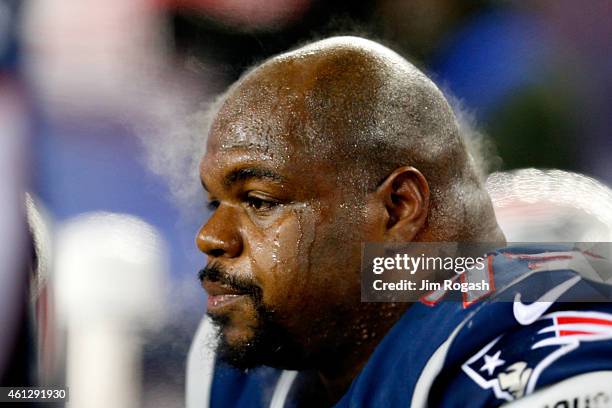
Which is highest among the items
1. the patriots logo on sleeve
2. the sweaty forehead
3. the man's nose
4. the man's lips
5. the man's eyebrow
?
the sweaty forehead

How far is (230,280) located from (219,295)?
39 mm

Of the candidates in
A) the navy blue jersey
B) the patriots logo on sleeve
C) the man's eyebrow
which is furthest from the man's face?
the patriots logo on sleeve

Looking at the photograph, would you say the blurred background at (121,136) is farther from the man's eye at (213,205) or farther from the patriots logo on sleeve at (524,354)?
the patriots logo on sleeve at (524,354)

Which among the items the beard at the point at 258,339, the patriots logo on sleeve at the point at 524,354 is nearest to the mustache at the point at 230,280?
the beard at the point at 258,339

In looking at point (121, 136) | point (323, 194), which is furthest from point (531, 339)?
point (121, 136)

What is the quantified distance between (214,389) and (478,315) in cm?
49

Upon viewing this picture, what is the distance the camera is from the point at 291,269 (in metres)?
1.10

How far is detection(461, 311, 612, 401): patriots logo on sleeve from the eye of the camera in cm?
99

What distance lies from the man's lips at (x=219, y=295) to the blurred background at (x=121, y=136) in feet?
0.27

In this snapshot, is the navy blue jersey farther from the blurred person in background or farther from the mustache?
the mustache

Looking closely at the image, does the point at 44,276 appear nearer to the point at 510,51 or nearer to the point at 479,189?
the point at 479,189

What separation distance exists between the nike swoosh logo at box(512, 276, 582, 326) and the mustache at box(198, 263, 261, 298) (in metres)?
0.38

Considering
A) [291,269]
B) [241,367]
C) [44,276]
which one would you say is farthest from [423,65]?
[44,276]

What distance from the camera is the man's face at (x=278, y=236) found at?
109 centimetres
